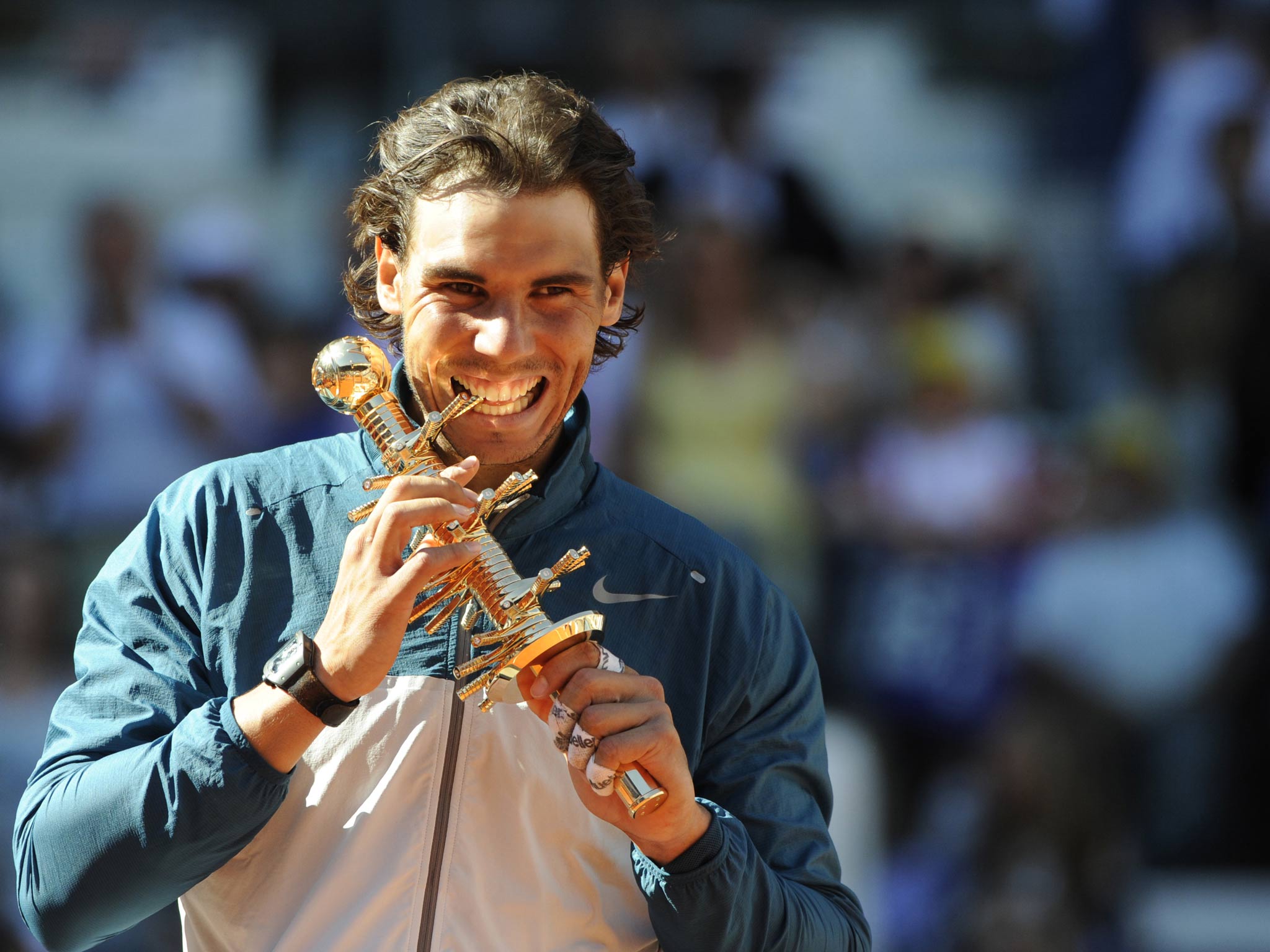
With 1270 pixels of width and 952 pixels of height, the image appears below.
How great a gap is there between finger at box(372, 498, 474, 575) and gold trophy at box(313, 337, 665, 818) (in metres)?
0.06

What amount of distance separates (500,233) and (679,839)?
809 millimetres

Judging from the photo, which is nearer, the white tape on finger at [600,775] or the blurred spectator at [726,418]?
the white tape on finger at [600,775]

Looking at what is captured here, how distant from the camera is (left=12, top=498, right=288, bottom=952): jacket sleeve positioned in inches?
74.3

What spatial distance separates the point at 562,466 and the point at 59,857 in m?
0.84

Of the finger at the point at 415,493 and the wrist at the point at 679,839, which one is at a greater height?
the finger at the point at 415,493

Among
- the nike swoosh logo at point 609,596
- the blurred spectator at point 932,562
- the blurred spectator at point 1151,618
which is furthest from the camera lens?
the blurred spectator at point 1151,618

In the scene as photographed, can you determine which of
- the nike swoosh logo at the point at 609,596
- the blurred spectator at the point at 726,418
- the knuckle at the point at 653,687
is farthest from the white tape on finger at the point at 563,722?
the blurred spectator at the point at 726,418

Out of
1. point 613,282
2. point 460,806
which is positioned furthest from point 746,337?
point 460,806

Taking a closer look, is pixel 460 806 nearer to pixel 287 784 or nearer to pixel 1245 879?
pixel 287 784

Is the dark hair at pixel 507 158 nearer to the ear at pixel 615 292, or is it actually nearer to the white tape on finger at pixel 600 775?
the ear at pixel 615 292

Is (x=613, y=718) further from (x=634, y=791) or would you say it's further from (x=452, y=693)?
(x=452, y=693)

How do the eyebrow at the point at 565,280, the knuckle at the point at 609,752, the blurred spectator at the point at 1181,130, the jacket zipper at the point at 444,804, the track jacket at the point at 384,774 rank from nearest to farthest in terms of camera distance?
the knuckle at the point at 609,752 → the track jacket at the point at 384,774 → the jacket zipper at the point at 444,804 → the eyebrow at the point at 565,280 → the blurred spectator at the point at 1181,130

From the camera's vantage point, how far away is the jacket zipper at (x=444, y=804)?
208 cm

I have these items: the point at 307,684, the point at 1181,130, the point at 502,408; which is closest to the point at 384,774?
the point at 307,684
